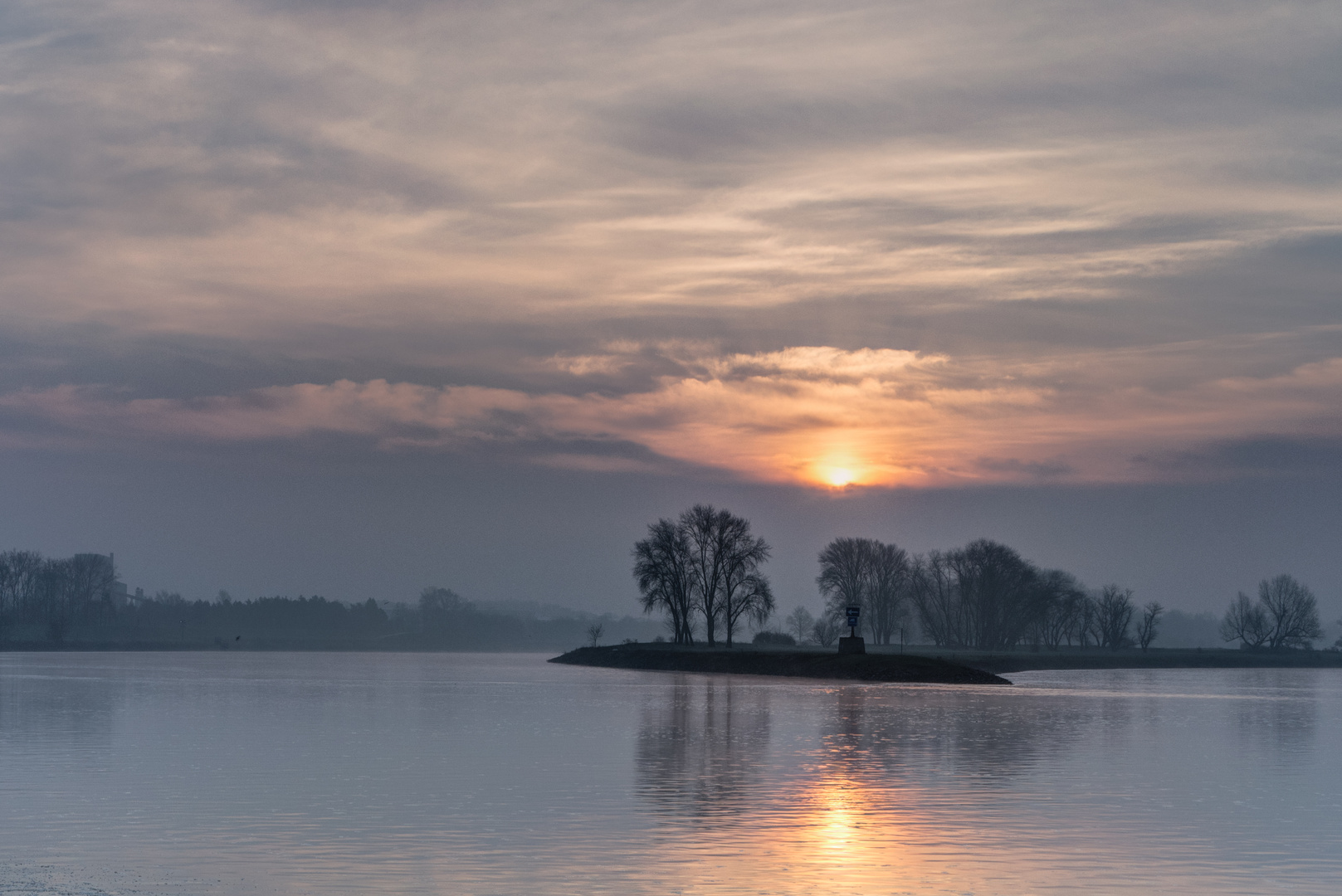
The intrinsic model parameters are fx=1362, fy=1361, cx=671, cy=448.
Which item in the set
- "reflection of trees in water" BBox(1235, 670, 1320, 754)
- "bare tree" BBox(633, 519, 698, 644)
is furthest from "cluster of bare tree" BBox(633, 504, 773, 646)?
"reflection of trees in water" BBox(1235, 670, 1320, 754)

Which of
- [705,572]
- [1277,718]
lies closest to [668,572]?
[705,572]

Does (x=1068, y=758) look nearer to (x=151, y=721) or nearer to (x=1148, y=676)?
(x=151, y=721)

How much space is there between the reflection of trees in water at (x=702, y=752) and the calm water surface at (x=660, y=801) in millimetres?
222

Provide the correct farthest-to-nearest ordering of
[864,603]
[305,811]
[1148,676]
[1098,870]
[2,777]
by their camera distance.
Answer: [864,603] < [1148,676] < [2,777] < [305,811] < [1098,870]

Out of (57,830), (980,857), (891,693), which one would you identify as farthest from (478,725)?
(891,693)

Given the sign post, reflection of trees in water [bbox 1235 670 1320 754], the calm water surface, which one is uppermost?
the sign post

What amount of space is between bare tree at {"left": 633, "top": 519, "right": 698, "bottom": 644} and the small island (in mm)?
5096

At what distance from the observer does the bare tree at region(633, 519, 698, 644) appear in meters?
164

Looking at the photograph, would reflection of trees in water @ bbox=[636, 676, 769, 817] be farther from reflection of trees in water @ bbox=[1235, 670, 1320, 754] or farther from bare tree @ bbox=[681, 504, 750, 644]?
bare tree @ bbox=[681, 504, 750, 644]

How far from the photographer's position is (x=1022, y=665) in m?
148

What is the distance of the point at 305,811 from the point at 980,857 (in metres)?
13.5

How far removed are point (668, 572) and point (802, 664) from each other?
42.5 meters

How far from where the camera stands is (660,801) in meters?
29.4

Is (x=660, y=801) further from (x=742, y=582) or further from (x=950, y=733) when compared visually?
(x=742, y=582)
